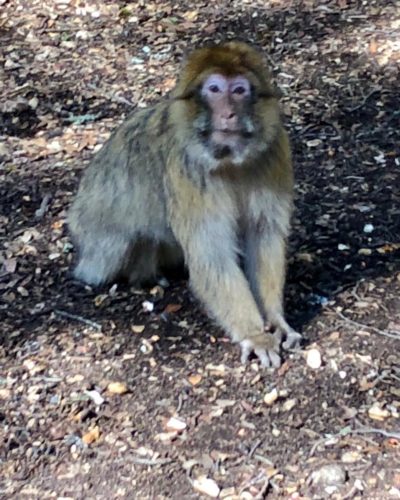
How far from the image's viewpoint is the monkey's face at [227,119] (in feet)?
16.6

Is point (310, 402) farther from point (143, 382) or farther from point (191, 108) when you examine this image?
point (191, 108)

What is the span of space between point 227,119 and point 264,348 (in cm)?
126

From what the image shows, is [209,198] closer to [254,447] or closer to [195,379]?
[195,379]

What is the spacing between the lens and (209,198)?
550cm

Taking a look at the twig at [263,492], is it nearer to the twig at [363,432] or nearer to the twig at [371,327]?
the twig at [363,432]

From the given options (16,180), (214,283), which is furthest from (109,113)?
(214,283)

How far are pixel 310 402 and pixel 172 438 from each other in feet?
2.36

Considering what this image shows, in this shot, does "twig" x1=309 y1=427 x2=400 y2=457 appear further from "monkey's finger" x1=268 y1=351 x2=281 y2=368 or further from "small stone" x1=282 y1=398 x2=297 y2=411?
"monkey's finger" x1=268 y1=351 x2=281 y2=368

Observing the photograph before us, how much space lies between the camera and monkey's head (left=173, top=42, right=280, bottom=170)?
5082mm

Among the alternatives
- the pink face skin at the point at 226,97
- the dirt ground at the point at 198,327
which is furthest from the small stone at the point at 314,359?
the pink face skin at the point at 226,97

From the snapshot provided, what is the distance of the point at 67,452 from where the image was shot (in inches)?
202

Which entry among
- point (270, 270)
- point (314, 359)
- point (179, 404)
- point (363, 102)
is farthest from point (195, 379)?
point (363, 102)

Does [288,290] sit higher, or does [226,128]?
[226,128]

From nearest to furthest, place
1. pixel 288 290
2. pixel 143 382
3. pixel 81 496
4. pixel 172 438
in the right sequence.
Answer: pixel 81 496 → pixel 172 438 → pixel 143 382 → pixel 288 290
